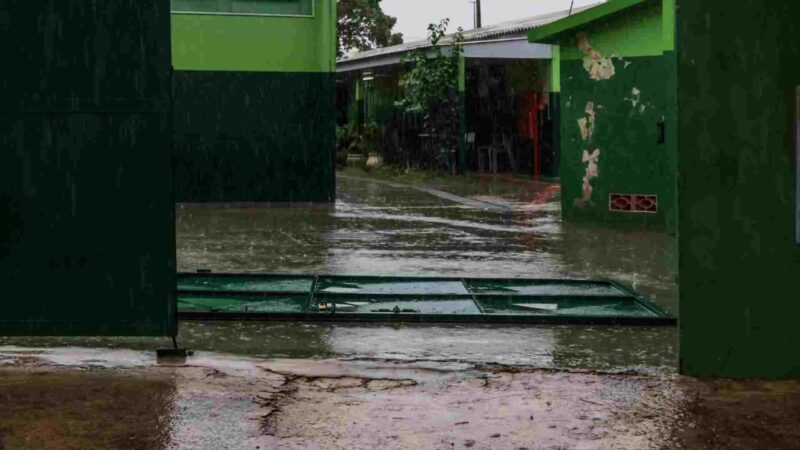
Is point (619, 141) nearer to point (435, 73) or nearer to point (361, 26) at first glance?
point (435, 73)

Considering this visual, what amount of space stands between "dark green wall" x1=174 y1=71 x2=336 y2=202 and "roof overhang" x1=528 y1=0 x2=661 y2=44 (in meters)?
4.80

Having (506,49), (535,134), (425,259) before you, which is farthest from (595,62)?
(506,49)

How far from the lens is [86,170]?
7.51 m

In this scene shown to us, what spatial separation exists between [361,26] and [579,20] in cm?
4346

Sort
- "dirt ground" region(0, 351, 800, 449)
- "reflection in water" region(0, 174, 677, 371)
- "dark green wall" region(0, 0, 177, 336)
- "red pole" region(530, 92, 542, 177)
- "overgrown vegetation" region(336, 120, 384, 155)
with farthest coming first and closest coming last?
1. "overgrown vegetation" region(336, 120, 384, 155)
2. "red pole" region(530, 92, 542, 177)
3. "reflection in water" region(0, 174, 677, 371)
4. "dark green wall" region(0, 0, 177, 336)
5. "dirt ground" region(0, 351, 800, 449)

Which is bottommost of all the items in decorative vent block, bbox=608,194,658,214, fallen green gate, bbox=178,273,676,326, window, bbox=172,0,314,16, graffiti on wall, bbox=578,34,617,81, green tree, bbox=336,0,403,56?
fallen green gate, bbox=178,273,676,326

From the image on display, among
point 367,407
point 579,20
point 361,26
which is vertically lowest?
point 367,407

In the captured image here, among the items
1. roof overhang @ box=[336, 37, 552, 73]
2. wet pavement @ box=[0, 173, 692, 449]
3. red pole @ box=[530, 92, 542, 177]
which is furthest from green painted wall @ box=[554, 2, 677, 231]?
roof overhang @ box=[336, 37, 552, 73]

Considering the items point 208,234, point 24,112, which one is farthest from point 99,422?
point 208,234

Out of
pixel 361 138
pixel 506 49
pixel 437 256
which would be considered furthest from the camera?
pixel 361 138

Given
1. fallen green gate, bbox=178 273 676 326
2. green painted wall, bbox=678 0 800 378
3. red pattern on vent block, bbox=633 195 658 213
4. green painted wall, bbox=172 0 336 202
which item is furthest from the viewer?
green painted wall, bbox=172 0 336 202

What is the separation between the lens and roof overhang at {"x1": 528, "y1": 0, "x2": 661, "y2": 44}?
16266mm

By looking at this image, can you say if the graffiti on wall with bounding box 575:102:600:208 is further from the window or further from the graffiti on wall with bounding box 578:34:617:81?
the window

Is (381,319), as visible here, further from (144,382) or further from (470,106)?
(470,106)
